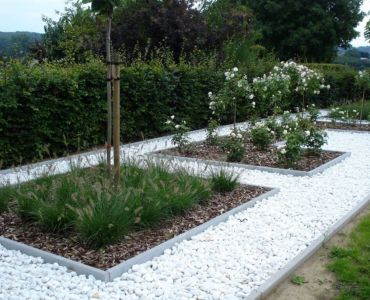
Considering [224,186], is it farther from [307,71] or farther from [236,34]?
[236,34]

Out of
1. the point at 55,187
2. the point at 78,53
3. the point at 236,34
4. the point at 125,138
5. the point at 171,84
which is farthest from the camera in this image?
the point at 236,34

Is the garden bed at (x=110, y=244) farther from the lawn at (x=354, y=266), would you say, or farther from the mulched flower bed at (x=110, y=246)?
the lawn at (x=354, y=266)

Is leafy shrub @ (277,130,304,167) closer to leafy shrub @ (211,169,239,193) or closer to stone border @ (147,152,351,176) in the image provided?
stone border @ (147,152,351,176)

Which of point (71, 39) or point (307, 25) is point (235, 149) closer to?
point (71, 39)

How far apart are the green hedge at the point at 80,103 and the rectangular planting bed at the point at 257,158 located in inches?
57.2

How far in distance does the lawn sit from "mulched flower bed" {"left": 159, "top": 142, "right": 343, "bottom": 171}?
289cm

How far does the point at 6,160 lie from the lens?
7.54m

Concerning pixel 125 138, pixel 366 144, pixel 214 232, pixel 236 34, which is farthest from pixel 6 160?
pixel 236 34

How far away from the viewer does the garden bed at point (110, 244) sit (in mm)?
4137

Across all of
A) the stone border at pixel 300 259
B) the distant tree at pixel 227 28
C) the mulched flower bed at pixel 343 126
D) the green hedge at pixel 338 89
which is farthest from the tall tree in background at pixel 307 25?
the stone border at pixel 300 259

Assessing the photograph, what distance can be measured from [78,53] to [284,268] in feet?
40.5

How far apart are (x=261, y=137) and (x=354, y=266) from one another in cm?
472

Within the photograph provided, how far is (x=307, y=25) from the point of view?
3067 centimetres

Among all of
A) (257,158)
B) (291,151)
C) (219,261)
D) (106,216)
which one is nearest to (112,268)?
(106,216)
